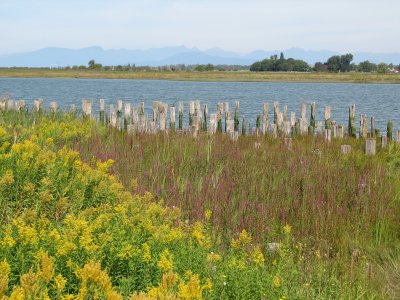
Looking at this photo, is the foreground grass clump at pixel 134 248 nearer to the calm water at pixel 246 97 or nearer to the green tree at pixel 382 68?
the calm water at pixel 246 97

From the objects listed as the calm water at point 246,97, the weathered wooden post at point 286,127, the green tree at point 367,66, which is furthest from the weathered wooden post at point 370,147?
the green tree at point 367,66

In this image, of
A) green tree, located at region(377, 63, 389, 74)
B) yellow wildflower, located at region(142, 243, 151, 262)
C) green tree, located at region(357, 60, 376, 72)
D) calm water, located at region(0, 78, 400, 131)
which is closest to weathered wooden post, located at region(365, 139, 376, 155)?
yellow wildflower, located at region(142, 243, 151, 262)

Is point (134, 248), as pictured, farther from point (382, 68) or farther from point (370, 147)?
point (382, 68)

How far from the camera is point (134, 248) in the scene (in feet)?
16.7

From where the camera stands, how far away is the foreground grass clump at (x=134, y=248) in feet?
13.7

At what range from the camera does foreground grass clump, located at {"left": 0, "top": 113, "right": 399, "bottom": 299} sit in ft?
13.7

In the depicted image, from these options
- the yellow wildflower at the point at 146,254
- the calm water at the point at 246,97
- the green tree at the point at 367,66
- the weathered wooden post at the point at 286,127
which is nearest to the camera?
the yellow wildflower at the point at 146,254

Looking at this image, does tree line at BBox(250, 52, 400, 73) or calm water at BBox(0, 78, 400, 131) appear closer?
calm water at BBox(0, 78, 400, 131)

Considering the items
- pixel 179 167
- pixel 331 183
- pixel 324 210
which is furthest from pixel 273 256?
pixel 179 167

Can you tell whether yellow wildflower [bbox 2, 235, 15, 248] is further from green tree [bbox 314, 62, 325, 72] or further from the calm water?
green tree [bbox 314, 62, 325, 72]

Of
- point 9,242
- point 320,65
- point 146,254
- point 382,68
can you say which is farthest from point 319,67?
point 9,242

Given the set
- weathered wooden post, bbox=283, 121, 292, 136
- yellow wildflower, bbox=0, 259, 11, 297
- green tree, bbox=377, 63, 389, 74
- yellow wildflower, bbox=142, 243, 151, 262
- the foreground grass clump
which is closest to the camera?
yellow wildflower, bbox=0, 259, 11, 297

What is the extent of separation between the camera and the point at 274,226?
8.56m

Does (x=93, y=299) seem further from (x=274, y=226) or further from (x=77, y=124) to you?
(x=77, y=124)
